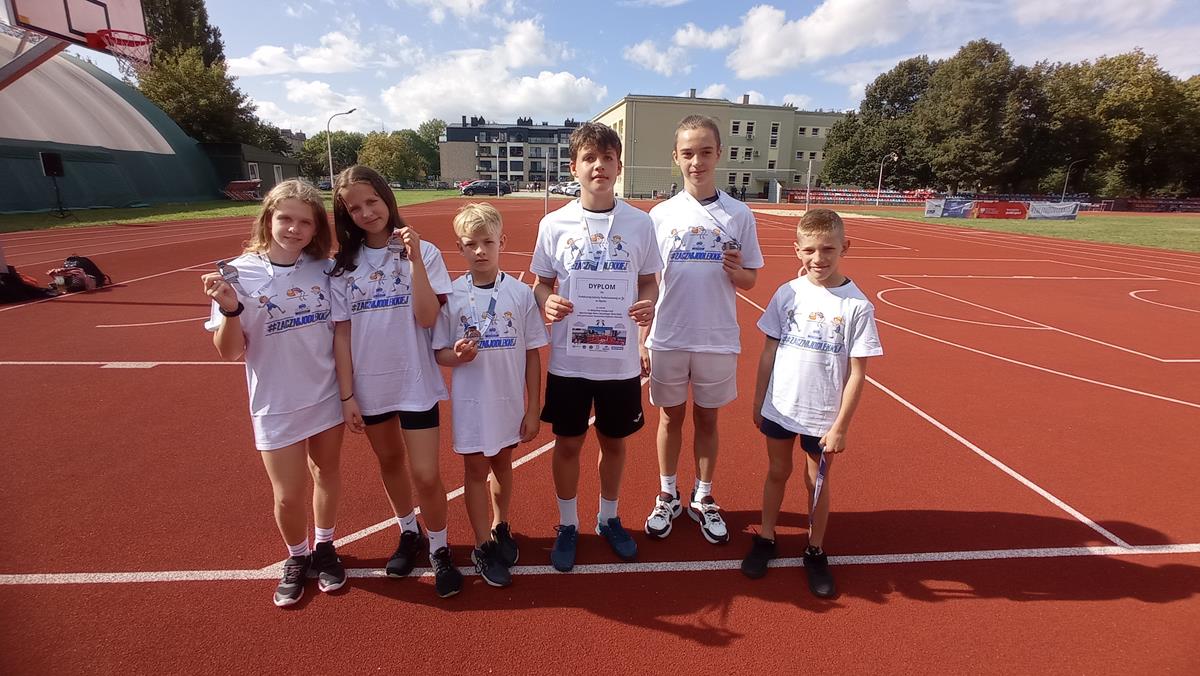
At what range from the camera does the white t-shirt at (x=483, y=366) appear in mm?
2738

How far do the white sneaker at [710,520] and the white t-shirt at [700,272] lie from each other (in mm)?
1082

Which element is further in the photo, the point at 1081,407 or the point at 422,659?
the point at 1081,407

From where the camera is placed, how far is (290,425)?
8.68 ft

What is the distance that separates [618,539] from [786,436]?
1.22m

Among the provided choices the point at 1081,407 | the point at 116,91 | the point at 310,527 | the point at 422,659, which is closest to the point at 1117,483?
the point at 1081,407

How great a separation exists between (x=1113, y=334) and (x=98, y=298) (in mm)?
18188

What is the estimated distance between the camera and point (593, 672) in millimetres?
2486

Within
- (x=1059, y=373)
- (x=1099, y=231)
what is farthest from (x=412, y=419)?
(x=1099, y=231)

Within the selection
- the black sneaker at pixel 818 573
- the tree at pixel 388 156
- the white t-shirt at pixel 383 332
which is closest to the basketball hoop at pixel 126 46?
the white t-shirt at pixel 383 332

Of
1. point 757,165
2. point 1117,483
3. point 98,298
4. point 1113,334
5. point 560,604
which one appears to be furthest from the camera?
point 757,165

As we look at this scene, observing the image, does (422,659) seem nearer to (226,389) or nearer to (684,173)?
(684,173)

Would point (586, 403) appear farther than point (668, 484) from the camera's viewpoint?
No

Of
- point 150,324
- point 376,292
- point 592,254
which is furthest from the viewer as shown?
point 150,324

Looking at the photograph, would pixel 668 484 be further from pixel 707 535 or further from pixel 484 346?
pixel 484 346
